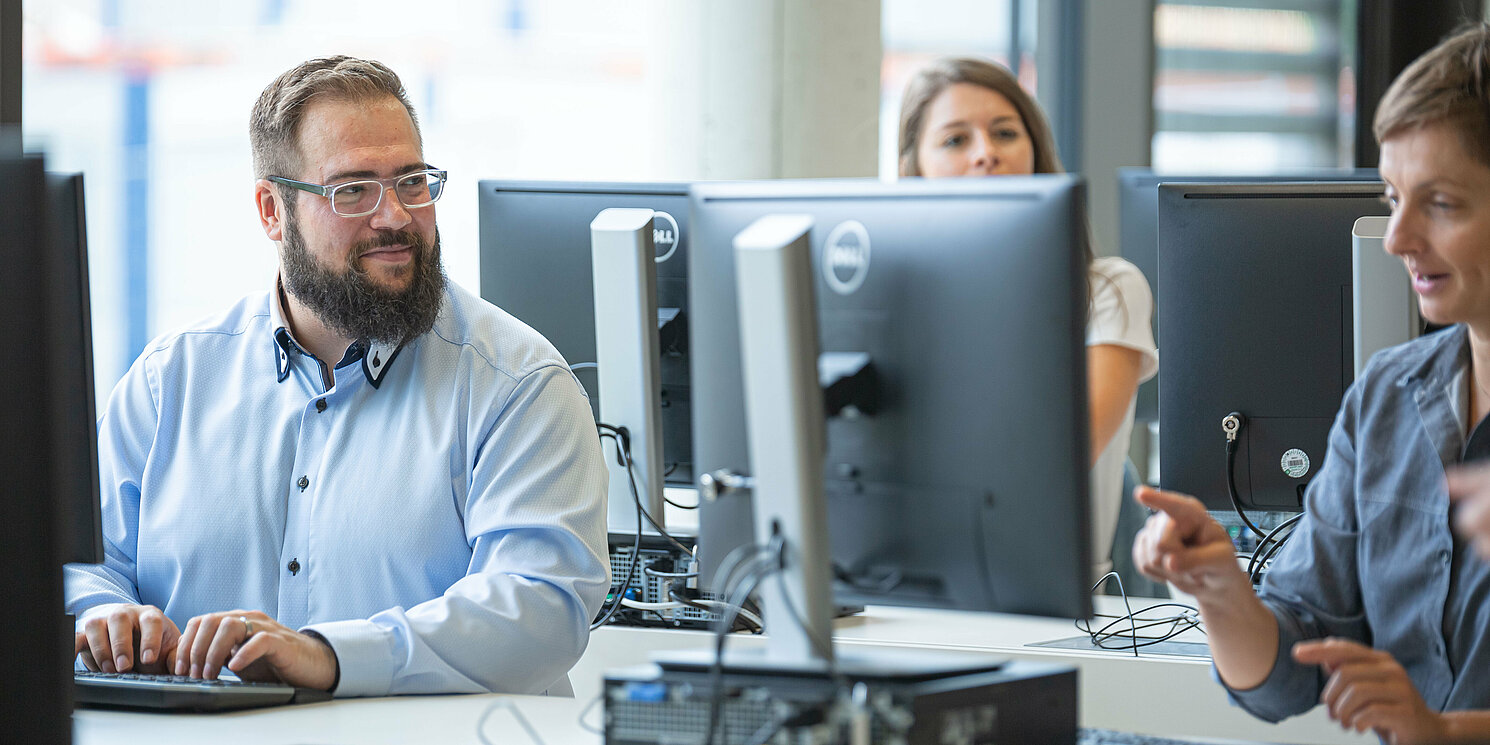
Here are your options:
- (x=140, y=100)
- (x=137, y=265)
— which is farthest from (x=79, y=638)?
(x=140, y=100)

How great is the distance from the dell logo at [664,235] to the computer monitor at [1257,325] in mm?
686

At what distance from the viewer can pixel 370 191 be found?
1.99m

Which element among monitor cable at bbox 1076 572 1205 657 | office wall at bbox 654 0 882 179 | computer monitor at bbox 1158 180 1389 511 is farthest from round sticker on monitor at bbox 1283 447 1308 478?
office wall at bbox 654 0 882 179

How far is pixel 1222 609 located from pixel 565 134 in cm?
324

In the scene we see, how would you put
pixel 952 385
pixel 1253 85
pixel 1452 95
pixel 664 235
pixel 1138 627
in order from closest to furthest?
pixel 952 385
pixel 1452 95
pixel 664 235
pixel 1138 627
pixel 1253 85

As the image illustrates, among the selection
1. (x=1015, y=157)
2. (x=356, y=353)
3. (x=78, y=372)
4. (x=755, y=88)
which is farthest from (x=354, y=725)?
(x=755, y=88)

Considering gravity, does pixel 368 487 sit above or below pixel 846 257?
below

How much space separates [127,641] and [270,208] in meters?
0.69

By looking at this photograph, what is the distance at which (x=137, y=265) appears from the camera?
3.90 meters

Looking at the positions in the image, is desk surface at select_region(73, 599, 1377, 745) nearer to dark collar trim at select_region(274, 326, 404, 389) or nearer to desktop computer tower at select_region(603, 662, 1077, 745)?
desktop computer tower at select_region(603, 662, 1077, 745)

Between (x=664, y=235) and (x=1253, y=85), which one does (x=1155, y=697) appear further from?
(x=1253, y=85)

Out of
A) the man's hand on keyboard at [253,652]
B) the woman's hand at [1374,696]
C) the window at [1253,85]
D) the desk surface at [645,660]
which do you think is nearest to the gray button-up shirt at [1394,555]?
the woman's hand at [1374,696]

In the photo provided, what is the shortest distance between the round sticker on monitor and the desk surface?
291mm

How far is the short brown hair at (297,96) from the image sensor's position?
78.7 inches
